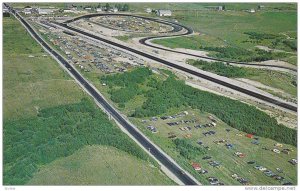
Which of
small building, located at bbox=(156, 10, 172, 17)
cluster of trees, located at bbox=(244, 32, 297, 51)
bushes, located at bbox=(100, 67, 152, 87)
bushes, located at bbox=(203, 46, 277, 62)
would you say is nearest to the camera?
bushes, located at bbox=(100, 67, 152, 87)

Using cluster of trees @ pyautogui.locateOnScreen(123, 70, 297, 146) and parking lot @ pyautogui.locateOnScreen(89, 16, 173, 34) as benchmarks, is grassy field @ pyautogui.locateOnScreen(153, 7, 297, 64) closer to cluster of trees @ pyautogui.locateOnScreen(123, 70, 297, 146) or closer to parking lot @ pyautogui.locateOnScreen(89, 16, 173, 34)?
parking lot @ pyautogui.locateOnScreen(89, 16, 173, 34)

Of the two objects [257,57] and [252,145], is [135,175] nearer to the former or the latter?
[252,145]

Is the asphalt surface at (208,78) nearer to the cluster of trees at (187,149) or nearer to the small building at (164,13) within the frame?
the cluster of trees at (187,149)

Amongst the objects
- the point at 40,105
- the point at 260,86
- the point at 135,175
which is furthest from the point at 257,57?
the point at 135,175

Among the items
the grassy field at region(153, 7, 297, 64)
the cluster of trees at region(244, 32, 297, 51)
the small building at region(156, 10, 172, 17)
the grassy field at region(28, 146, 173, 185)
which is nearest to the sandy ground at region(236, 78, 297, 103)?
the grassy field at region(153, 7, 297, 64)

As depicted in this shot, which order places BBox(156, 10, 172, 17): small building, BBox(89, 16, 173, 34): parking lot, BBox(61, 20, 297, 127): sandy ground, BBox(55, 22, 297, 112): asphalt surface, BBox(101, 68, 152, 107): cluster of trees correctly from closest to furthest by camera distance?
1. BBox(61, 20, 297, 127): sandy ground
2. BBox(55, 22, 297, 112): asphalt surface
3. BBox(101, 68, 152, 107): cluster of trees
4. BBox(89, 16, 173, 34): parking lot
5. BBox(156, 10, 172, 17): small building

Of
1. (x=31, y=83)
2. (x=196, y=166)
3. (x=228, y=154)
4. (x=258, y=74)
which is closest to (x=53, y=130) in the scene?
(x=196, y=166)
